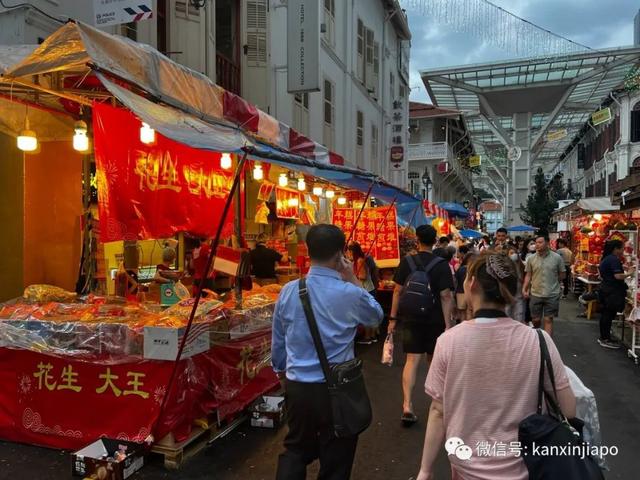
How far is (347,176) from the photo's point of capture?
5.93 m

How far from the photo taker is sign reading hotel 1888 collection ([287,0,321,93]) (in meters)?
12.0

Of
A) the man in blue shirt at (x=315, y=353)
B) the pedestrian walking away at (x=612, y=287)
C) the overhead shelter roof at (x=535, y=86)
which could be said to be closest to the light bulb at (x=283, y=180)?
the pedestrian walking away at (x=612, y=287)

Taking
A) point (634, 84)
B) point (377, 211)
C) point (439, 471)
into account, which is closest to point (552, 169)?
point (634, 84)

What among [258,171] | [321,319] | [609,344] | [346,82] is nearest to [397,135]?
[346,82]

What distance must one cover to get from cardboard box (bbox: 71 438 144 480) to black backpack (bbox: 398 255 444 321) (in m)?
2.73

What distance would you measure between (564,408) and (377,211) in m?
8.67

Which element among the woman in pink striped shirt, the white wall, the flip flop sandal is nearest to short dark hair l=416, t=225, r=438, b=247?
the flip flop sandal

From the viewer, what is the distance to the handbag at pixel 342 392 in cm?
255

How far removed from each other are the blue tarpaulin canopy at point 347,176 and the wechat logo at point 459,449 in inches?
101

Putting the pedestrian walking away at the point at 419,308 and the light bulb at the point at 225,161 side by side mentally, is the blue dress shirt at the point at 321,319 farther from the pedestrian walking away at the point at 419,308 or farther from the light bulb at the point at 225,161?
the light bulb at the point at 225,161

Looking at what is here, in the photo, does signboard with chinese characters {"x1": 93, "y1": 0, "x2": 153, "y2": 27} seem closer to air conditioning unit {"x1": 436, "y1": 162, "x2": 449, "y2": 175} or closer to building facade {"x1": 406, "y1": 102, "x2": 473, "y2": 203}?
building facade {"x1": 406, "y1": 102, "x2": 473, "y2": 203}

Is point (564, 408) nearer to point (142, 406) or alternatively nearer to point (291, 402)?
point (291, 402)

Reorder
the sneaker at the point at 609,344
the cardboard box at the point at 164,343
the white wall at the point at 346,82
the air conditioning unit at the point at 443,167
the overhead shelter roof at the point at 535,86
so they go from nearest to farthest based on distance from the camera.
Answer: the cardboard box at the point at 164,343
the sneaker at the point at 609,344
the white wall at the point at 346,82
the air conditioning unit at the point at 443,167
the overhead shelter roof at the point at 535,86

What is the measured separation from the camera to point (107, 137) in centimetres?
436
